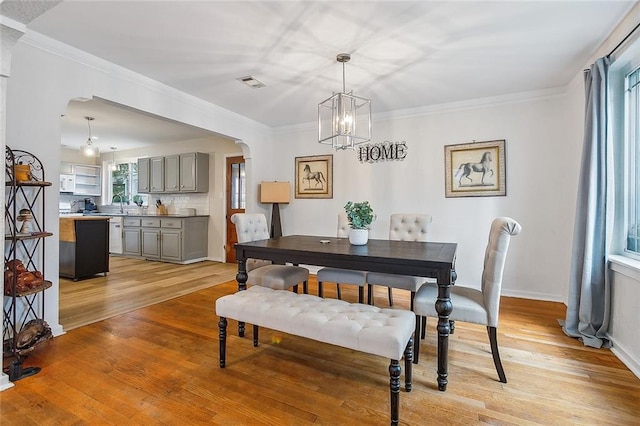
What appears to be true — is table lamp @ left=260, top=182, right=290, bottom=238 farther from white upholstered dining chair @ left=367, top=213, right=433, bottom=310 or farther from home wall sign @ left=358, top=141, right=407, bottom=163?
white upholstered dining chair @ left=367, top=213, right=433, bottom=310

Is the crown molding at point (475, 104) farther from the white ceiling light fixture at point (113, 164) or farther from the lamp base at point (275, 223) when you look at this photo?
the white ceiling light fixture at point (113, 164)

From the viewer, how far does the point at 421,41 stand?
249 cm

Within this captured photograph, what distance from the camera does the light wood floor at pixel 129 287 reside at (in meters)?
3.12

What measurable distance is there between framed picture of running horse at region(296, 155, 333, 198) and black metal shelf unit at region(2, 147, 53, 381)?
128 inches

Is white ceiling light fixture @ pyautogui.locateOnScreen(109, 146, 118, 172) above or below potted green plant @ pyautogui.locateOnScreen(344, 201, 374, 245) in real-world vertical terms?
above

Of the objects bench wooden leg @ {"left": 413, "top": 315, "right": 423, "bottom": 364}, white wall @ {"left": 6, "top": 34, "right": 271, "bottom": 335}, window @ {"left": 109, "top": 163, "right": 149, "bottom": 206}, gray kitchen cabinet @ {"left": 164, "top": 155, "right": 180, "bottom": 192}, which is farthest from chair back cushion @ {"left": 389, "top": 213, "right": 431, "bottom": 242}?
window @ {"left": 109, "top": 163, "right": 149, "bottom": 206}

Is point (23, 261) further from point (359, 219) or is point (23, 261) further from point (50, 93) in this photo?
point (359, 219)

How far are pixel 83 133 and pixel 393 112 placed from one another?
558 cm

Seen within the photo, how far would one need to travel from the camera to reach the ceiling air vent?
3.23 metres

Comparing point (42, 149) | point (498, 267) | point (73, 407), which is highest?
point (42, 149)

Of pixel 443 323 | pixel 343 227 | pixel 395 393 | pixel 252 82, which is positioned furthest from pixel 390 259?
pixel 252 82

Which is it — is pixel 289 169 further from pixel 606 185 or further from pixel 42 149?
pixel 606 185

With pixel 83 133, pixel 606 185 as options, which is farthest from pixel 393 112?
pixel 83 133

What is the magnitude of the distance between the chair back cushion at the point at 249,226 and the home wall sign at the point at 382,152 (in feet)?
6.55
